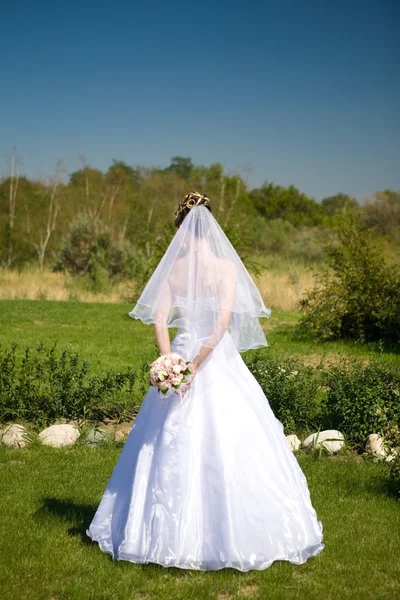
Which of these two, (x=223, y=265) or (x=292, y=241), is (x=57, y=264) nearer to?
(x=292, y=241)

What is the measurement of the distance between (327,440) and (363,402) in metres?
0.61

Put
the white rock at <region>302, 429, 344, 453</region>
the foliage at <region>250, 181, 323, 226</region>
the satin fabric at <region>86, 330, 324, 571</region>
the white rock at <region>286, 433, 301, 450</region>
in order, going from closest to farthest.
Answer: the satin fabric at <region>86, 330, 324, 571</region>, the white rock at <region>302, 429, 344, 453</region>, the white rock at <region>286, 433, 301, 450</region>, the foliage at <region>250, 181, 323, 226</region>

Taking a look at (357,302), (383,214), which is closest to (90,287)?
(357,302)

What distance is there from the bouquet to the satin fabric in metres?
0.26

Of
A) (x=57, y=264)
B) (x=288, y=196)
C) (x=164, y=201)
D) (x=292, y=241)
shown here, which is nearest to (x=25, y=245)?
(x=57, y=264)

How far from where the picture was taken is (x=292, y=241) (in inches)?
1753

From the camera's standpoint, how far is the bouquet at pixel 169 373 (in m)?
4.21

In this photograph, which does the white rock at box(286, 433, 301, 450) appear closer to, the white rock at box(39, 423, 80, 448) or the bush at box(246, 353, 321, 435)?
the bush at box(246, 353, 321, 435)

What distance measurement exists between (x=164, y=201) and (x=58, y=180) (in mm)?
11036

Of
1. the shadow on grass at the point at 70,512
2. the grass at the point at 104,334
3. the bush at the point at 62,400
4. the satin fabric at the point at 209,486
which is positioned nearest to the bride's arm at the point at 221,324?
the satin fabric at the point at 209,486

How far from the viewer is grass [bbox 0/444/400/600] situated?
4.08 m

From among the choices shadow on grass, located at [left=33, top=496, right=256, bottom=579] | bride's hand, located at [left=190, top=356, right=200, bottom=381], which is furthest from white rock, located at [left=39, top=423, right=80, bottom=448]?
bride's hand, located at [left=190, top=356, right=200, bottom=381]

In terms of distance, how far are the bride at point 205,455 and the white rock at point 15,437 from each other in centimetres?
261

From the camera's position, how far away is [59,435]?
7098mm
